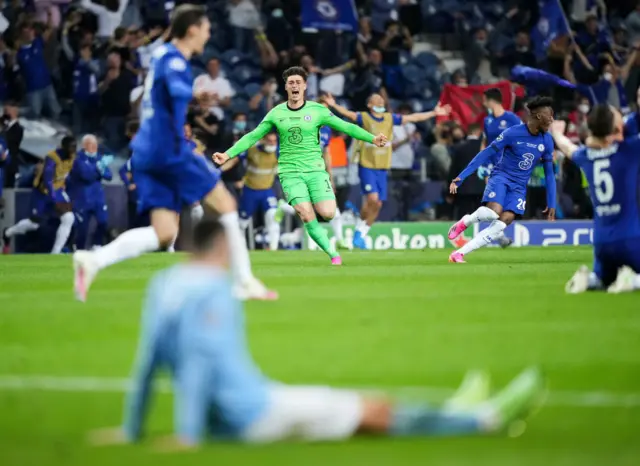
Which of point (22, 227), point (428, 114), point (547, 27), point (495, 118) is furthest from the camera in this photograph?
point (547, 27)

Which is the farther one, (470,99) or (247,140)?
(470,99)

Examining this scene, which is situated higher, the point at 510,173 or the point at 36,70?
the point at 36,70

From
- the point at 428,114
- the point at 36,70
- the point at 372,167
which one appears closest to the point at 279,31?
the point at 372,167

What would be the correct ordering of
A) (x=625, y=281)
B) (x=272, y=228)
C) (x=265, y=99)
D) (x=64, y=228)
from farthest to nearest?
(x=265, y=99) < (x=272, y=228) < (x=64, y=228) < (x=625, y=281)

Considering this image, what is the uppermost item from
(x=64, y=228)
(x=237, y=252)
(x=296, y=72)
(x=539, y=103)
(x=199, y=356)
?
(x=296, y=72)

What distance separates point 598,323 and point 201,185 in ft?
12.2

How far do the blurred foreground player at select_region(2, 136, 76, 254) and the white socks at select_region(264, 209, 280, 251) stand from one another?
392cm

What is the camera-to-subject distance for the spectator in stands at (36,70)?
1100 inches

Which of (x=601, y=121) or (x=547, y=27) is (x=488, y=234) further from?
(x=547, y=27)

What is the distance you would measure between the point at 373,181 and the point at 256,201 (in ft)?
9.57

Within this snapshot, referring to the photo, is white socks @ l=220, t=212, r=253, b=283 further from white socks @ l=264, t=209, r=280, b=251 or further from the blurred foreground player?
white socks @ l=264, t=209, r=280, b=251

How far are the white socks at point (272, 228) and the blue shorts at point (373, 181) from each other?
6.83ft

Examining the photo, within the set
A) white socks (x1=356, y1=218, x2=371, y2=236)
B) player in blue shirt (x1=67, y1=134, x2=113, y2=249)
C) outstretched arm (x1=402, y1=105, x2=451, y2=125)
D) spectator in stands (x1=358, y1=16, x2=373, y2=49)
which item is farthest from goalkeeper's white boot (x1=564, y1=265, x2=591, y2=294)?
spectator in stands (x1=358, y1=16, x2=373, y2=49)

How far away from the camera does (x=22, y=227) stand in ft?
91.8
